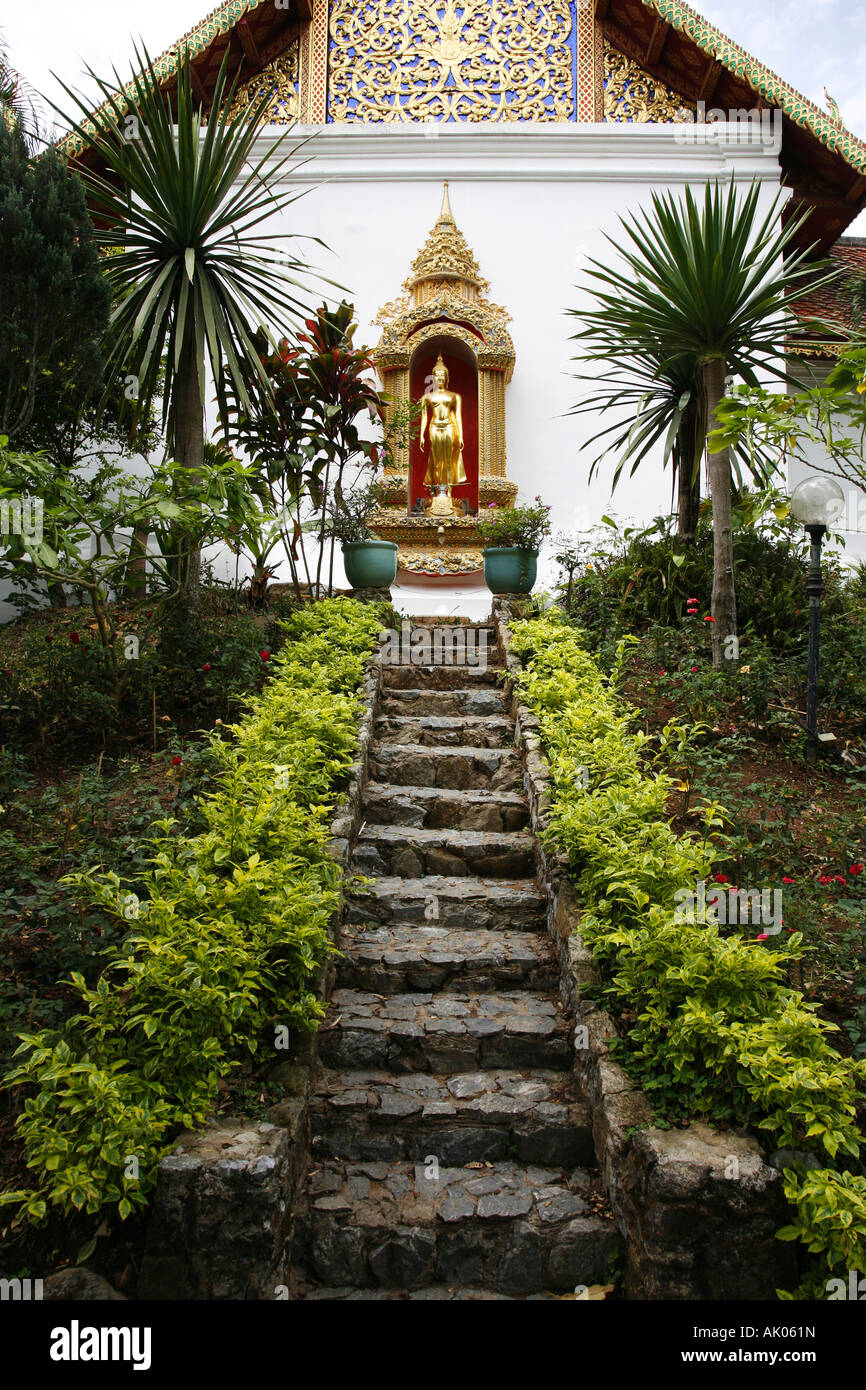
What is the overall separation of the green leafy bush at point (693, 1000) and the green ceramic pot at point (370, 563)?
384 cm

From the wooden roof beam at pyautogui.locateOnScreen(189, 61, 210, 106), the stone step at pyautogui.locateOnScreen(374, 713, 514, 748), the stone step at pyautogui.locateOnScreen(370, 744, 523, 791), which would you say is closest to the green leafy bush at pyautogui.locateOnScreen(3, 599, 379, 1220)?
the stone step at pyautogui.locateOnScreen(370, 744, 523, 791)

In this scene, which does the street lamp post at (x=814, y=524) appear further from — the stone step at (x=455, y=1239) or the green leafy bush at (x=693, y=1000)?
the stone step at (x=455, y=1239)

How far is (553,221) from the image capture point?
9.35 m

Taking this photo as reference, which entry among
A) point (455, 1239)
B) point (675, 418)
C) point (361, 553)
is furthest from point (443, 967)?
point (361, 553)

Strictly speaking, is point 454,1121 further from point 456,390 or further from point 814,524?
point 456,390

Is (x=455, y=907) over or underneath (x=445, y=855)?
underneath

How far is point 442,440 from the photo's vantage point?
30.1ft

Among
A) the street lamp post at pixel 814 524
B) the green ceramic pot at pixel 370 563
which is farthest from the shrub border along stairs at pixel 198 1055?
the green ceramic pot at pixel 370 563

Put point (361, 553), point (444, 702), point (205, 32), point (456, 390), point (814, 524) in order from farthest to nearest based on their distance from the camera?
1. point (456, 390)
2. point (205, 32)
3. point (361, 553)
4. point (444, 702)
5. point (814, 524)

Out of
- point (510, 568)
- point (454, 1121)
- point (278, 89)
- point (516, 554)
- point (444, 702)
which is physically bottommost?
point (454, 1121)

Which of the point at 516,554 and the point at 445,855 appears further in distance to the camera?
the point at 516,554

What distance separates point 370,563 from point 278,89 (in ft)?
17.9

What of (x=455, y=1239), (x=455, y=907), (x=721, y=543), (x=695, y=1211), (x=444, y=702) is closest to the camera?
(x=695, y=1211)
